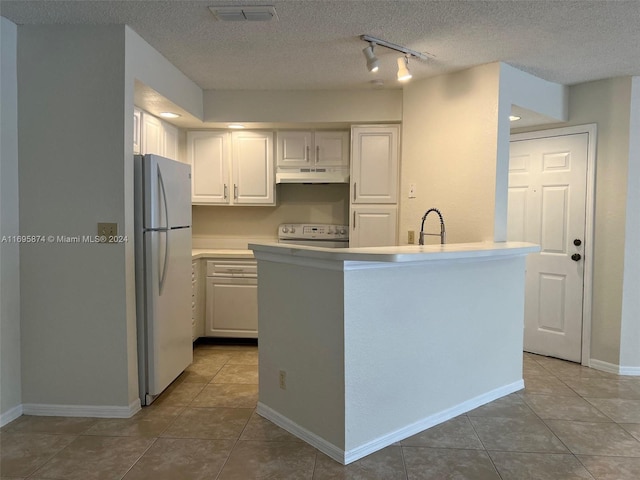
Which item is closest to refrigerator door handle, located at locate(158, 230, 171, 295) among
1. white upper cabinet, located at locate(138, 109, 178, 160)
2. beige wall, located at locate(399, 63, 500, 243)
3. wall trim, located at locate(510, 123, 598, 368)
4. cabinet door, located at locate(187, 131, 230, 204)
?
white upper cabinet, located at locate(138, 109, 178, 160)

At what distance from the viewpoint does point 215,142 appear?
176 inches

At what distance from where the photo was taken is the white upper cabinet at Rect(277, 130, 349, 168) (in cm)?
442

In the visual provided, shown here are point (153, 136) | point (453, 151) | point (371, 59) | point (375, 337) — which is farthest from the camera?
point (153, 136)

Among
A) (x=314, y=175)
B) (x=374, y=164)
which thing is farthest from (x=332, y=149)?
(x=374, y=164)

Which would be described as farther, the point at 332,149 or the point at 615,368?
the point at 332,149

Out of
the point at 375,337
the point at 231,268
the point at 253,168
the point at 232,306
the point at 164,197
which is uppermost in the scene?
the point at 253,168

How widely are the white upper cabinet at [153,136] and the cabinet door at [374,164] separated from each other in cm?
169

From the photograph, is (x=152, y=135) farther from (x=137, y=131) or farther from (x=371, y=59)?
(x=371, y=59)

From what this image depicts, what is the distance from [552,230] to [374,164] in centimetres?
170

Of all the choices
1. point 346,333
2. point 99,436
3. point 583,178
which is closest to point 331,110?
point 583,178

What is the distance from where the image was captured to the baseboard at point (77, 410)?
9.16ft

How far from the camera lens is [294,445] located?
2461mm

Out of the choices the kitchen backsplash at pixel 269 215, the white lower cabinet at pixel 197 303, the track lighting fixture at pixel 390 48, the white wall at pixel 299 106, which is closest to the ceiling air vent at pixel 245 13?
the track lighting fixture at pixel 390 48

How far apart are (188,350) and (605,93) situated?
397 centimetres
